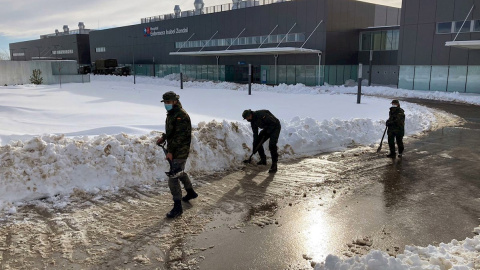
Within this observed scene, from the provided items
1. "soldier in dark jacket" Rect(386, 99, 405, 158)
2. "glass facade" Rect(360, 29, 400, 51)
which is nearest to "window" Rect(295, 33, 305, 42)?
"glass facade" Rect(360, 29, 400, 51)

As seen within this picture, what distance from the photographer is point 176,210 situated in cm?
594

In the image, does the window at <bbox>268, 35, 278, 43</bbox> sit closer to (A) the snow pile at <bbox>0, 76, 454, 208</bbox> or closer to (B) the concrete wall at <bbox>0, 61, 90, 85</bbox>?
(B) the concrete wall at <bbox>0, 61, 90, 85</bbox>

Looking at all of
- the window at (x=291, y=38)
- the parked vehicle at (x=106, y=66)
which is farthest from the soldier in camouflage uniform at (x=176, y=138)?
the parked vehicle at (x=106, y=66)

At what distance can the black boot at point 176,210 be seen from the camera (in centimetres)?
586

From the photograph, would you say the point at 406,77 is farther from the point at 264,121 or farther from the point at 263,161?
the point at 264,121

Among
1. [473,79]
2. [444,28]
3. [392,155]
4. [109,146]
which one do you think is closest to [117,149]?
[109,146]

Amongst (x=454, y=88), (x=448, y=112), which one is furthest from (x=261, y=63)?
(x=448, y=112)

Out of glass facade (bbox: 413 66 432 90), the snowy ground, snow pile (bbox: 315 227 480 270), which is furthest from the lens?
glass facade (bbox: 413 66 432 90)

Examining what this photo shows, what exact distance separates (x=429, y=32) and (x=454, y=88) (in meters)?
5.37

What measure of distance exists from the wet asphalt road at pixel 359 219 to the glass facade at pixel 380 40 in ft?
109

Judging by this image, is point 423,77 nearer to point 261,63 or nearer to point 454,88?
point 454,88

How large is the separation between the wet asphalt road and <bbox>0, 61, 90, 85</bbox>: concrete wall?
93.3 feet

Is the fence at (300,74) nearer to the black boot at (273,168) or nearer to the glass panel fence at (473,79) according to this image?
the glass panel fence at (473,79)

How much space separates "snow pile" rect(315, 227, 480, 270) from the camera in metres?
4.02
